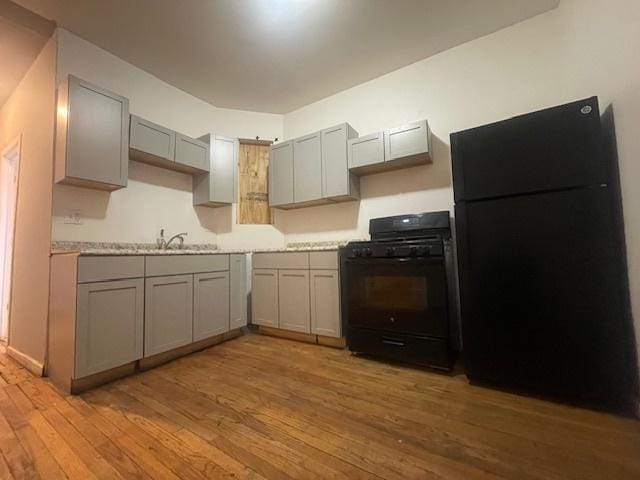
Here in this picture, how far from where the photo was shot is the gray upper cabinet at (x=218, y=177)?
10.3ft

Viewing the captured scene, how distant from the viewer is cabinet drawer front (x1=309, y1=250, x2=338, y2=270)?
265 cm

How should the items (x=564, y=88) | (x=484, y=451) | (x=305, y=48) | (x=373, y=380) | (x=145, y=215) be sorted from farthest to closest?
(x=145, y=215)
(x=305, y=48)
(x=564, y=88)
(x=373, y=380)
(x=484, y=451)

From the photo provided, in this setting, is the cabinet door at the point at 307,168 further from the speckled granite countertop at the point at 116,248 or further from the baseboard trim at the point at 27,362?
the baseboard trim at the point at 27,362

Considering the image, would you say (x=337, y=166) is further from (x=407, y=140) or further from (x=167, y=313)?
(x=167, y=313)

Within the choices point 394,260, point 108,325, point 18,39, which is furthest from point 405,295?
point 18,39

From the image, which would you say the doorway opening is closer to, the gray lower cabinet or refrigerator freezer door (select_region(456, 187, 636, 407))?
the gray lower cabinet

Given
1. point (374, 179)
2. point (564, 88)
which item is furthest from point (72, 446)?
point (564, 88)

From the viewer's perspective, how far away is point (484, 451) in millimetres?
1200

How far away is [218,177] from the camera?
10.4 ft

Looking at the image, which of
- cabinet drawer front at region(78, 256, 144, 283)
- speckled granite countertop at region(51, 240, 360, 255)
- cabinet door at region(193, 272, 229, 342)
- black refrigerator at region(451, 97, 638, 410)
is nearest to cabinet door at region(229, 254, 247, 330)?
cabinet door at region(193, 272, 229, 342)

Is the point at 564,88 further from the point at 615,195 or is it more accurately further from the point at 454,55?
the point at 615,195

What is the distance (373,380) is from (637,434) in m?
1.27

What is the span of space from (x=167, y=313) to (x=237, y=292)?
76 centimetres

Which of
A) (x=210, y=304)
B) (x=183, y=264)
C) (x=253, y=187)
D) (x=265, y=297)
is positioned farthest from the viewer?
(x=253, y=187)
